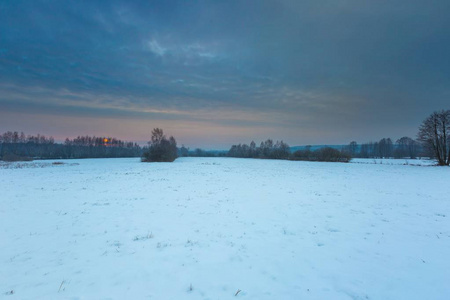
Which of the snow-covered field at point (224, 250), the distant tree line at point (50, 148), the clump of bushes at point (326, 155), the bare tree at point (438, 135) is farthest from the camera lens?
the distant tree line at point (50, 148)

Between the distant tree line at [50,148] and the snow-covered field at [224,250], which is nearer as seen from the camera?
the snow-covered field at [224,250]

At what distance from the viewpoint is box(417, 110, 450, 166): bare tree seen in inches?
1443

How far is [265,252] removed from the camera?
573 cm

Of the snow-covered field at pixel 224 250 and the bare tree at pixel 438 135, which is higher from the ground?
the bare tree at pixel 438 135

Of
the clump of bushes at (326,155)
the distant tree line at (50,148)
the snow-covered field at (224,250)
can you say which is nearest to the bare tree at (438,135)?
the clump of bushes at (326,155)

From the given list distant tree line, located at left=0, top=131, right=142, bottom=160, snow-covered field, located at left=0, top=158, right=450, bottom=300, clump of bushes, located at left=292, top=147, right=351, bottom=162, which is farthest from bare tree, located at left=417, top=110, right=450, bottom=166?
distant tree line, located at left=0, top=131, right=142, bottom=160

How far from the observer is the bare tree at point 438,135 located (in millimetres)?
36656

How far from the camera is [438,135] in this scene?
37250mm

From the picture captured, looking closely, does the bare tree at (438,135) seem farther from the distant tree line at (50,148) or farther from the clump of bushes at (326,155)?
the distant tree line at (50,148)

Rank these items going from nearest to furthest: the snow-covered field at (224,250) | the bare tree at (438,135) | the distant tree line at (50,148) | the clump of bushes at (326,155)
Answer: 1. the snow-covered field at (224,250)
2. the bare tree at (438,135)
3. the clump of bushes at (326,155)
4. the distant tree line at (50,148)

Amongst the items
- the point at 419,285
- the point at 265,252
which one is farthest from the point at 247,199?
the point at 419,285

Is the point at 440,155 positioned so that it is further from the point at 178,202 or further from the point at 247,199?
the point at 178,202

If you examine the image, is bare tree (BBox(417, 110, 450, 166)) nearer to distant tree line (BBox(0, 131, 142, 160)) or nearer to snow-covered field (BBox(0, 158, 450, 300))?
snow-covered field (BBox(0, 158, 450, 300))

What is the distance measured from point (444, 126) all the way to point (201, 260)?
51228mm
